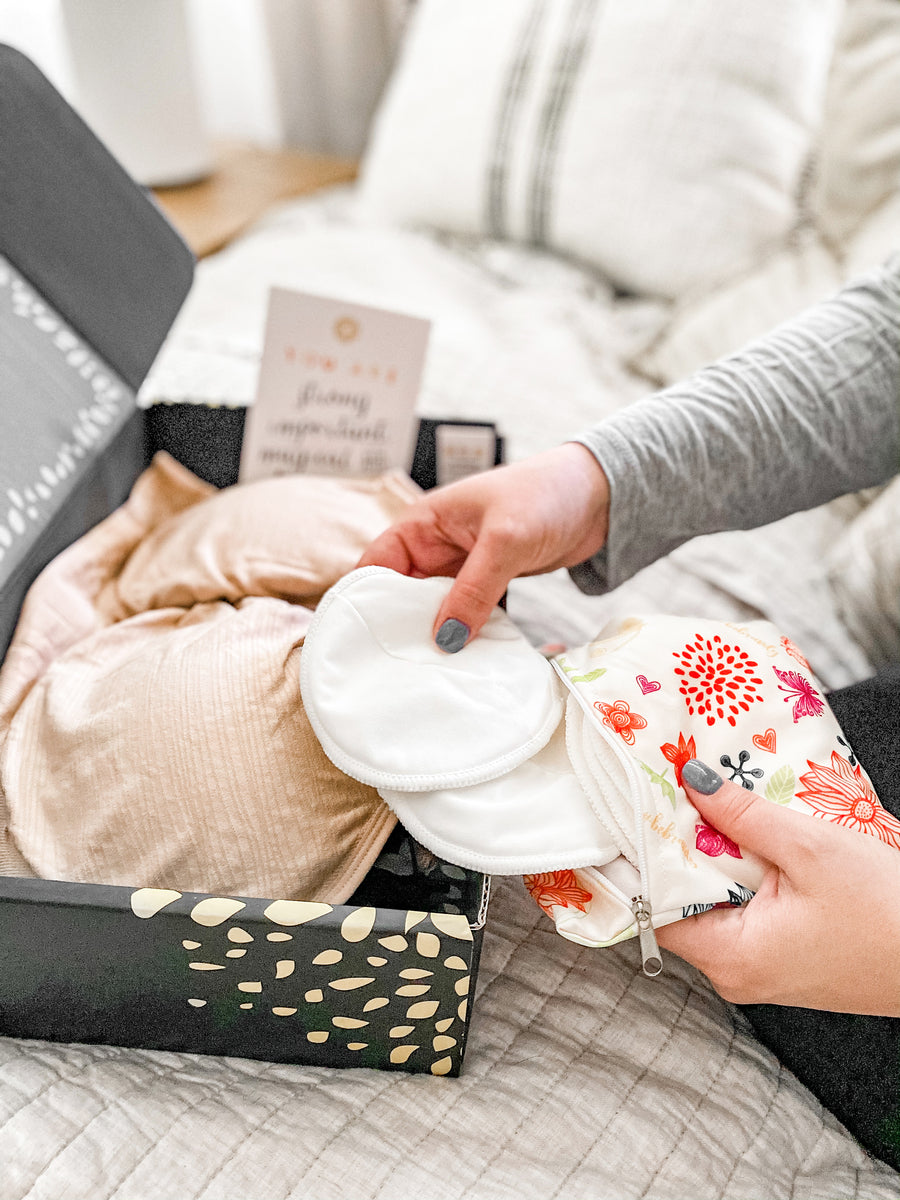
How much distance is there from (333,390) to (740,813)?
20.2 inches

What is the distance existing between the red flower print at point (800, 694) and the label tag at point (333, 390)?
413 millimetres

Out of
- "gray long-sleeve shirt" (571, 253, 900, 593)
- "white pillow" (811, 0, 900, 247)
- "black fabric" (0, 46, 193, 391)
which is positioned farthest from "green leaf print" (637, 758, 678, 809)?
"white pillow" (811, 0, 900, 247)

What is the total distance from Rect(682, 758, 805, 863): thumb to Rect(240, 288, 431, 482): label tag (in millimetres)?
445

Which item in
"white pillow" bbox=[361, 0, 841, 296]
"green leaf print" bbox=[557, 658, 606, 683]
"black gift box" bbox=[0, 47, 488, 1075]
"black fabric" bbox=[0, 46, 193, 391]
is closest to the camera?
"black gift box" bbox=[0, 47, 488, 1075]

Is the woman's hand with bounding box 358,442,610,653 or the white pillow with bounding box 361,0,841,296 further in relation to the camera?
the white pillow with bounding box 361,0,841,296

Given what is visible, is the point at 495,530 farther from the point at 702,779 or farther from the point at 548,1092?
the point at 548,1092

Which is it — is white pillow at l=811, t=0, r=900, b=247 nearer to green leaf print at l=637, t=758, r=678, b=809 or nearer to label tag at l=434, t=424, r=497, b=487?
label tag at l=434, t=424, r=497, b=487

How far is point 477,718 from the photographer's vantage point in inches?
21.3

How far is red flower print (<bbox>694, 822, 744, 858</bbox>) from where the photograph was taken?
0.52 metres

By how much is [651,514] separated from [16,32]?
1600mm

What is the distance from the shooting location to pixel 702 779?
1.71ft

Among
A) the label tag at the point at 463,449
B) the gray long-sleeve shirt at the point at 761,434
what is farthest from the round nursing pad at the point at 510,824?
the label tag at the point at 463,449

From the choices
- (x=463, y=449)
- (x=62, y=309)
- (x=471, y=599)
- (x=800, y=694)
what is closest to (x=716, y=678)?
(x=800, y=694)

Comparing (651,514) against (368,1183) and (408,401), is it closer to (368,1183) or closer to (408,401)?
(408,401)
